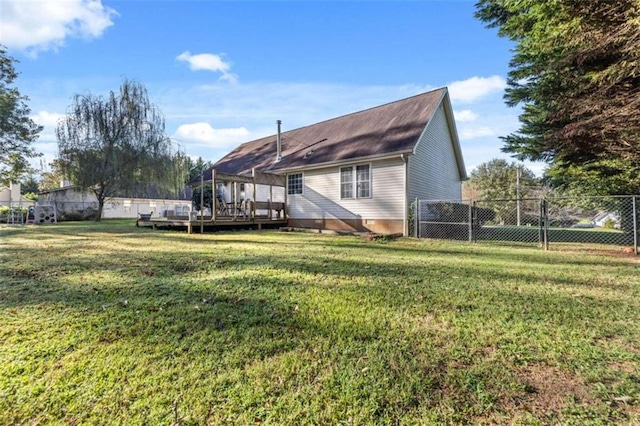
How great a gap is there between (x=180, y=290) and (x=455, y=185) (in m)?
15.0

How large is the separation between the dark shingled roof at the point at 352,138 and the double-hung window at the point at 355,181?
0.56m

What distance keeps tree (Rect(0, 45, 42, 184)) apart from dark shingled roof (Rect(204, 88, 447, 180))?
1644 centimetres

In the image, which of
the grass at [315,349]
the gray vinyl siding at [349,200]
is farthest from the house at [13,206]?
the grass at [315,349]

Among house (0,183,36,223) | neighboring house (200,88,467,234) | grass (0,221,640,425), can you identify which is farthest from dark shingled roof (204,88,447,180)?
house (0,183,36,223)

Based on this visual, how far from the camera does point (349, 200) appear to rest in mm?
12320

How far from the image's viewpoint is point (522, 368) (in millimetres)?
2021

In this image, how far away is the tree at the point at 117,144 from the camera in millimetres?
17297

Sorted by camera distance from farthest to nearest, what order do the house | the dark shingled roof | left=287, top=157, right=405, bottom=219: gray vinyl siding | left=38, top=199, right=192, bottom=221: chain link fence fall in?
the house → left=38, top=199, right=192, bottom=221: chain link fence → the dark shingled roof → left=287, top=157, right=405, bottom=219: gray vinyl siding

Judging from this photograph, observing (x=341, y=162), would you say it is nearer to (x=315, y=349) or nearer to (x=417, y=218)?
(x=417, y=218)

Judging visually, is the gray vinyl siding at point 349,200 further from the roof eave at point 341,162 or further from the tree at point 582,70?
the tree at point 582,70

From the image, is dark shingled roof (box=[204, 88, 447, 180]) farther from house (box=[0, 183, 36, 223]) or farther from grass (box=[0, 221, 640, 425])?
house (box=[0, 183, 36, 223])

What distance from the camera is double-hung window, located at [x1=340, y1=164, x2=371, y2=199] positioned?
1191 centimetres

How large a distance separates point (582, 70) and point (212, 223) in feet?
40.1

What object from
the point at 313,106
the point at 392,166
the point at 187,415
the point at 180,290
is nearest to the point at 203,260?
the point at 180,290
